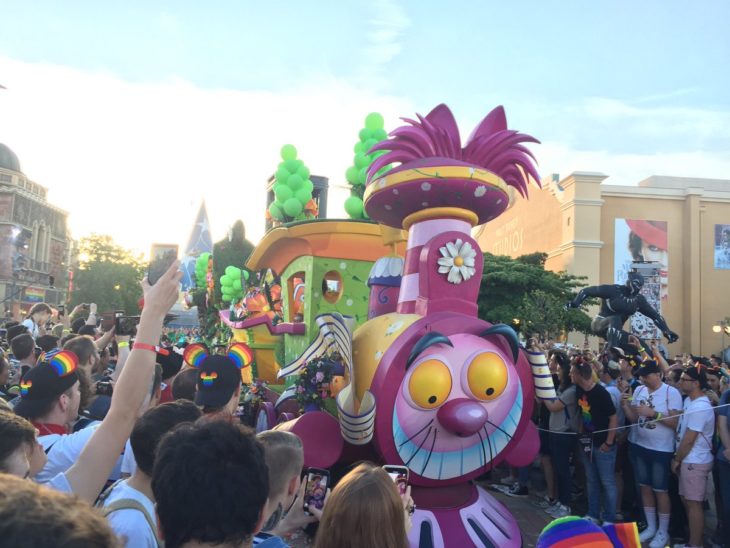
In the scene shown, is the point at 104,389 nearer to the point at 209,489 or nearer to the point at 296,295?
the point at 209,489

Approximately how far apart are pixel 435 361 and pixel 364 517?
9.09ft

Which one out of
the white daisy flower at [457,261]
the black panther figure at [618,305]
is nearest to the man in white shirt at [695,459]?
the white daisy flower at [457,261]

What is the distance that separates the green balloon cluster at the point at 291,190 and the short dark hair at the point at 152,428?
283 inches

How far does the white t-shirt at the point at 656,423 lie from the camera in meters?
5.43

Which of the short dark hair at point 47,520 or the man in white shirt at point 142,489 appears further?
the man in white shirt at point 142,489

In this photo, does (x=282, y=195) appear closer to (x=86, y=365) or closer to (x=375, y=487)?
(x=86, y=365)

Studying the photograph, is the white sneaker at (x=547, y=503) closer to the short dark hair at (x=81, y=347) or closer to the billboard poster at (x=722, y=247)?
A: the short dark hair at (x=81, y=347)

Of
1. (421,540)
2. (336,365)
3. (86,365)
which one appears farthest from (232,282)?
(421,540)

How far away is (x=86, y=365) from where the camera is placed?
4.66m

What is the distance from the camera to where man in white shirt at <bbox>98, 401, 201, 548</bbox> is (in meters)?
1.82

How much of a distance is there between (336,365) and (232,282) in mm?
7632

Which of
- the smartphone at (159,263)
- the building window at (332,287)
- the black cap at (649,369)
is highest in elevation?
the building window at (332,287)

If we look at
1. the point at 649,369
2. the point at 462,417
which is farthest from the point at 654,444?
the point at 462,417

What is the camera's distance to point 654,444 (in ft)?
17.9
